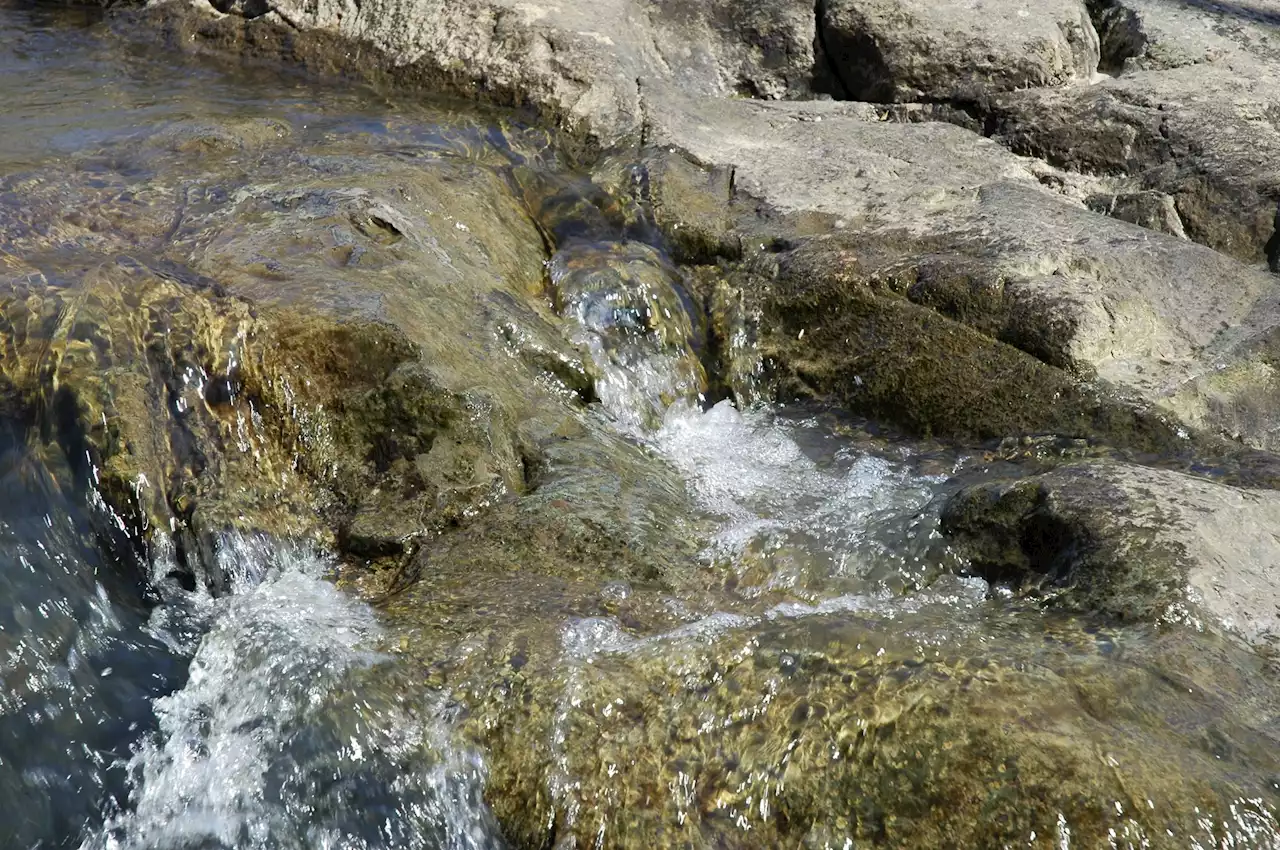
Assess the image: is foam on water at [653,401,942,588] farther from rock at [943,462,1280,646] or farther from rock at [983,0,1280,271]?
rock at [983,0,1280,271]

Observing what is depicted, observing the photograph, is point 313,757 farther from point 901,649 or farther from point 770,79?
point 770,79

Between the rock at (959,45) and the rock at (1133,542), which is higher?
the rock at (959,45)

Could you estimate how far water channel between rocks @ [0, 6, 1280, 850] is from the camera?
3.08 metres

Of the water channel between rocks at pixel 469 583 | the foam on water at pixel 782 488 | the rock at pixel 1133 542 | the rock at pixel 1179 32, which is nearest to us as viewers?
the water channel between rocks at pixel 469 583

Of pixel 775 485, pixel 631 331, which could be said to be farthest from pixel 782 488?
pixel 631 331

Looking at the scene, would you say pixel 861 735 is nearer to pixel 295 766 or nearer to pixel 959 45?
pixel 295 766

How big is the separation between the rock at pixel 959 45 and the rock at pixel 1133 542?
3887 millimetres

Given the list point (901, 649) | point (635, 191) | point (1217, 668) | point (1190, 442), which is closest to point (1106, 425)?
point (1190, 442)

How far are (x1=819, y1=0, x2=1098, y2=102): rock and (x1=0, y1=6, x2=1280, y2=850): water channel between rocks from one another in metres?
2.48

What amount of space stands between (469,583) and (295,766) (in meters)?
0.82

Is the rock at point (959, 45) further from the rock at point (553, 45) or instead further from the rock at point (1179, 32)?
the rock at point (553, 45)

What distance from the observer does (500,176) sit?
21.6ft

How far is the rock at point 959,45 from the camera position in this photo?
24.5 feet

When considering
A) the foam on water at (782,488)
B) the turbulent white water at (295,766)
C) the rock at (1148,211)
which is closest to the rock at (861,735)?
the turbulent white water at (295,766)
